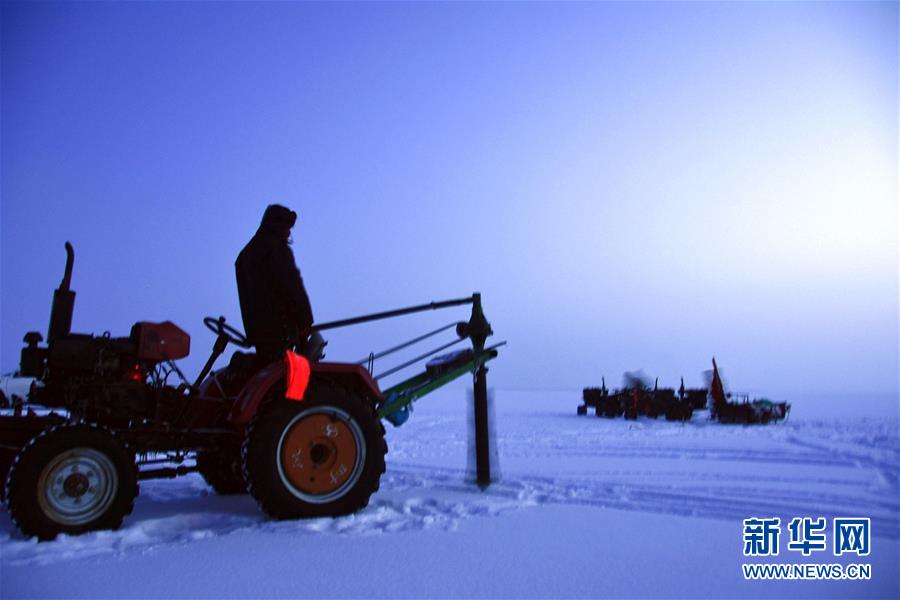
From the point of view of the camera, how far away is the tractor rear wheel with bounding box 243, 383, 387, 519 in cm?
428

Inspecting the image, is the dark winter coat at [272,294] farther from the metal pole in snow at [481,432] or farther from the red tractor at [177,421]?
the metal pole in snow at [481,432]

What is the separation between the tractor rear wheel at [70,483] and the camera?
368 cm

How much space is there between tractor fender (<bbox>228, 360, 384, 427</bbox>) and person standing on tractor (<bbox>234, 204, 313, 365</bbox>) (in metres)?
0.22

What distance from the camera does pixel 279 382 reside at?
4.58 m

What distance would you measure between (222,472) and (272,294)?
175 centimetres

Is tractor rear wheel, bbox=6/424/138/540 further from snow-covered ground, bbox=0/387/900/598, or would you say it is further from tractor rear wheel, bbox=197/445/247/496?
tractor rear wheel, bbox=197/445/247/496

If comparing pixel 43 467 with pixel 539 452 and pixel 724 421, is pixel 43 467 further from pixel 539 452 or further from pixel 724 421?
pixel 724 421

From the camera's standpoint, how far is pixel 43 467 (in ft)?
12.2

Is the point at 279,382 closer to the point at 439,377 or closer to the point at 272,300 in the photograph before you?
the point at 272,300

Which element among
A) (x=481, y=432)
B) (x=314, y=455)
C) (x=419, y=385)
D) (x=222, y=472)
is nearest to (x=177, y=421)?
(x=314, y=455)

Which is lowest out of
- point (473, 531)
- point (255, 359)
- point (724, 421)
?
point (724, 421)

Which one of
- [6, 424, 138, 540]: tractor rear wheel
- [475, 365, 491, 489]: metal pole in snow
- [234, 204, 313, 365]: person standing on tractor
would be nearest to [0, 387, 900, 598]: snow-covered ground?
[6, 424, 138, 540]: tractor rear wheel

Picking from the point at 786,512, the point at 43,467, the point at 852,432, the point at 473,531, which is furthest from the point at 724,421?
the point at 43,467

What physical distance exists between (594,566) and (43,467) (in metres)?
3.03
